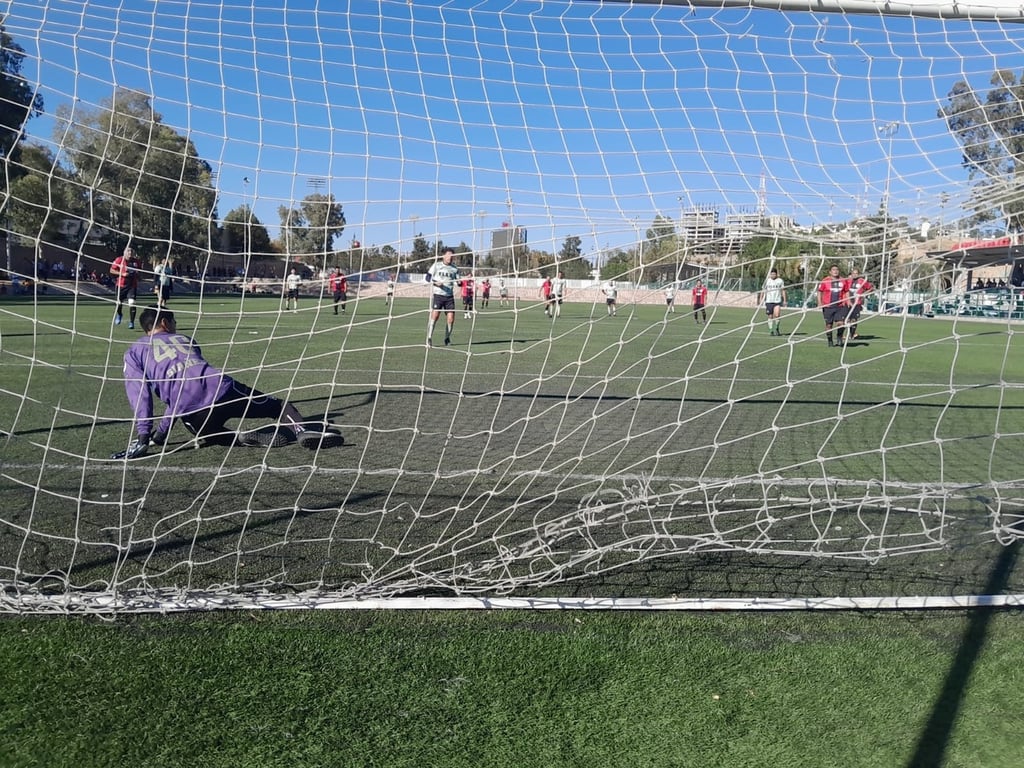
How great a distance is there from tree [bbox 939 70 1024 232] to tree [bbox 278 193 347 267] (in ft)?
10.4

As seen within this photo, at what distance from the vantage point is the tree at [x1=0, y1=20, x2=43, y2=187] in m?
3.24

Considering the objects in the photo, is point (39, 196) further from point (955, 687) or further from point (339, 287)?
point (955, 687)

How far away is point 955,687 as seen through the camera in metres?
2.64

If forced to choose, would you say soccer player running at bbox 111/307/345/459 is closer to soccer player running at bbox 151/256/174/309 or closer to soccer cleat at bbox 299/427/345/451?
soccer player running at bbox 151/256/174/309

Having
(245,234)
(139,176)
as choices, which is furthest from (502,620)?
(139,176)

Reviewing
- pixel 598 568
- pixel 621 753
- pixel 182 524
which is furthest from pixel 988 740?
pixel 182 524

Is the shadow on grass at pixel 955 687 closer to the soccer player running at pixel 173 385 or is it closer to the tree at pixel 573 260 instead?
the tree at pixel 573 260

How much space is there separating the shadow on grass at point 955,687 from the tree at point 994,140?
1726 millimetres

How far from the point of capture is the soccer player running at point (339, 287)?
13.1ft

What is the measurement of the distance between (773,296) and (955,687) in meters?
2.24

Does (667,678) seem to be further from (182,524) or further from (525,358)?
(525,358)

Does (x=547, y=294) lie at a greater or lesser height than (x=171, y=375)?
greater

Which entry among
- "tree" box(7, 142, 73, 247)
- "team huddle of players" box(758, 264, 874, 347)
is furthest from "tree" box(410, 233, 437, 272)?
"team huddle of players" box(758, 264, 874, 347)

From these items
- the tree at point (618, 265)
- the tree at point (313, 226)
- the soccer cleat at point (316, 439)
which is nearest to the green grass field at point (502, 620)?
the soccer cleat at point (316, 439)
